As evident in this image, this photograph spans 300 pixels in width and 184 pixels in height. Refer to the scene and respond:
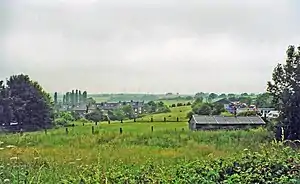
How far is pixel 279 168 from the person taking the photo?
4109 millimetres

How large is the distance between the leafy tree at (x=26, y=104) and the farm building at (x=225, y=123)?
8.75 meters

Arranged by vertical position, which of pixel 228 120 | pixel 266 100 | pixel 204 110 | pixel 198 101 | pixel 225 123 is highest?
pixel 266 100

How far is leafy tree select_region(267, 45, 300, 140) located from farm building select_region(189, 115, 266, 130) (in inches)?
181

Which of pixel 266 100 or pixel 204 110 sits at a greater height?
pixel 266 100

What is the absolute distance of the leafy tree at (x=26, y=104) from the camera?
2311 centimetres

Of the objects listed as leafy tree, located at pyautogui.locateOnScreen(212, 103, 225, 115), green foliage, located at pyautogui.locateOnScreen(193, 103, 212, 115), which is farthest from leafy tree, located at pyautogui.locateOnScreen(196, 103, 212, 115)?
leafy tree, located at pyautogui.locateOnScreen(212, 103, 225, 115)

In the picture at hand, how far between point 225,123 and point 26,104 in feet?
37.6

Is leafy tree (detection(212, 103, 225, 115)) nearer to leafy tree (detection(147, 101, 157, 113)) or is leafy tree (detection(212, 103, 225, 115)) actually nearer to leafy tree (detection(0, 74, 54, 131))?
leafy tree (detection(147, 101, 157, 113))

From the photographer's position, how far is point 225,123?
74.7 feet

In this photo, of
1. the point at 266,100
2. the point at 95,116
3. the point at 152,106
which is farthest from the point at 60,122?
the point at 152,106

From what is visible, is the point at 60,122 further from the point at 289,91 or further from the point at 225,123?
the point at 289,91

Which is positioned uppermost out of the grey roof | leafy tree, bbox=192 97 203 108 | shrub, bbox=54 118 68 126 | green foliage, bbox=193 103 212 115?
leafy tree, bbox=192 97 203 108

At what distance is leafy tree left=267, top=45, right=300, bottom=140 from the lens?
55.0ft

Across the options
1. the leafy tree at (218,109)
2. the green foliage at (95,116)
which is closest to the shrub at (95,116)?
the green foliage at (95,116)
